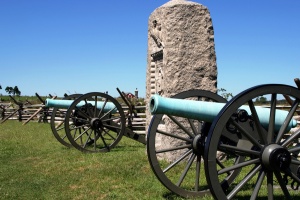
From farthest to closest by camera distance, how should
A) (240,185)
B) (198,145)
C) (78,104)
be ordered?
(78,104) → (198,145) → (240,185)

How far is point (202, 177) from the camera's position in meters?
6.16

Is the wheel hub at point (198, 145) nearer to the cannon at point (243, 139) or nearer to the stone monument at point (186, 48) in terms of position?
the cannon at point (243, 139)

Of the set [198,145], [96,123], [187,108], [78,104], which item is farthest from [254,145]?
[78,104]

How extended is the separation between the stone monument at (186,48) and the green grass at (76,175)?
1665mm

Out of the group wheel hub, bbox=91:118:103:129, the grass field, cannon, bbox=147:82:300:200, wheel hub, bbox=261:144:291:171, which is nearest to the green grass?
A: the grass field

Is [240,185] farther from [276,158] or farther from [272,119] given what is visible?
[272,119]

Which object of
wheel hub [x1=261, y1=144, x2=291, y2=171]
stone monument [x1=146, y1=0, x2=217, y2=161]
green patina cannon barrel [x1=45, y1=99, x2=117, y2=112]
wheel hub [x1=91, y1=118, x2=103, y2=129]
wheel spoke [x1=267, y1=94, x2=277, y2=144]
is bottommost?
wheel hub [x1=261, y1=144, x2=291, y2=171]

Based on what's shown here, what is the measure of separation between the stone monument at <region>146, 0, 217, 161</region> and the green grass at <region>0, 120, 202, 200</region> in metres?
1.67

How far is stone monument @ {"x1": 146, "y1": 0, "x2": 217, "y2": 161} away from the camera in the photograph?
7.22 metres

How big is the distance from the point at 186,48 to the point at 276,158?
13.2 ft

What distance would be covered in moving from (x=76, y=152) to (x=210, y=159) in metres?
6.33

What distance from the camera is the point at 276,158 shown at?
11.8 ft

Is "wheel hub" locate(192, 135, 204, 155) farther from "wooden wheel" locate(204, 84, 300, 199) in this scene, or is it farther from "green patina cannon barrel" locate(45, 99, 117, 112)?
"green patina cannon barrel" locate(45, 99, 117, 112)

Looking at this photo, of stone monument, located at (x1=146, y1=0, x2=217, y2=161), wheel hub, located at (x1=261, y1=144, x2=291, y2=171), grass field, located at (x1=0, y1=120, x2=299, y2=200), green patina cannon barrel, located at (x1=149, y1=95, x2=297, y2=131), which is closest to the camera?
wheel hub, located at (x1=261, y1=144, x2=291, y2=171)
